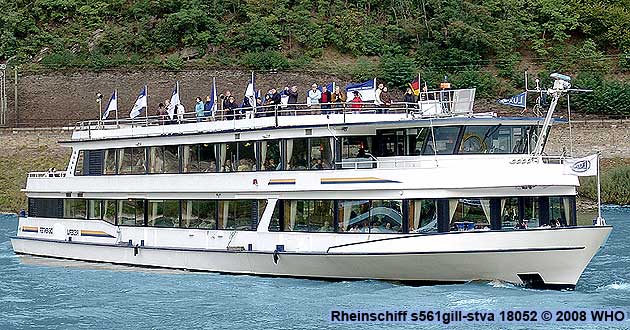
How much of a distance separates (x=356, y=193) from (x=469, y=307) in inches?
163

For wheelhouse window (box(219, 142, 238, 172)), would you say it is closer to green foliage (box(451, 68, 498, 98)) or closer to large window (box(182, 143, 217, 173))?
large window (box(182, 143, 217, 173))

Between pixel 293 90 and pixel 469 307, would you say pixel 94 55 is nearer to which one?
pixel 293 90

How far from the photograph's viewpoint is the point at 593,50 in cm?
6500

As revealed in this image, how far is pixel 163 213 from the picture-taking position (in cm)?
2712

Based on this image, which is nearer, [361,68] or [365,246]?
[365,246]

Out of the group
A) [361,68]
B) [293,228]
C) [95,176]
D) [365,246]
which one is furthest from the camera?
[361,68]

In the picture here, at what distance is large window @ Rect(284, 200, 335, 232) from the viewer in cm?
2406

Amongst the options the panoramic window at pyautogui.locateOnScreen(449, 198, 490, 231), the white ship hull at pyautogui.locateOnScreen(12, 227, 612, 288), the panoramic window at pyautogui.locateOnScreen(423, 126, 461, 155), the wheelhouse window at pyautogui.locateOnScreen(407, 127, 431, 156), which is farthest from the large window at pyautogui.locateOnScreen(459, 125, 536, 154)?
the white ship hull at pyautogui.locateOnScreen(12, 227, 612, 288)

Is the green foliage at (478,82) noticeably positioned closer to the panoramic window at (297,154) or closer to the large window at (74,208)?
the large window at (74,208)

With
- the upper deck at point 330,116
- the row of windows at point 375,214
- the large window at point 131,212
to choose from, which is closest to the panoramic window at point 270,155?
the upper deck at point 330,116

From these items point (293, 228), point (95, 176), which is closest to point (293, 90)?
point (293, 228)

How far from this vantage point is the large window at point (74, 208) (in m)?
29.1

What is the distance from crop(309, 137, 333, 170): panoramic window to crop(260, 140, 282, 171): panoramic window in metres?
0.88

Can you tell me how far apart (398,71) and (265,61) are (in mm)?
7869
